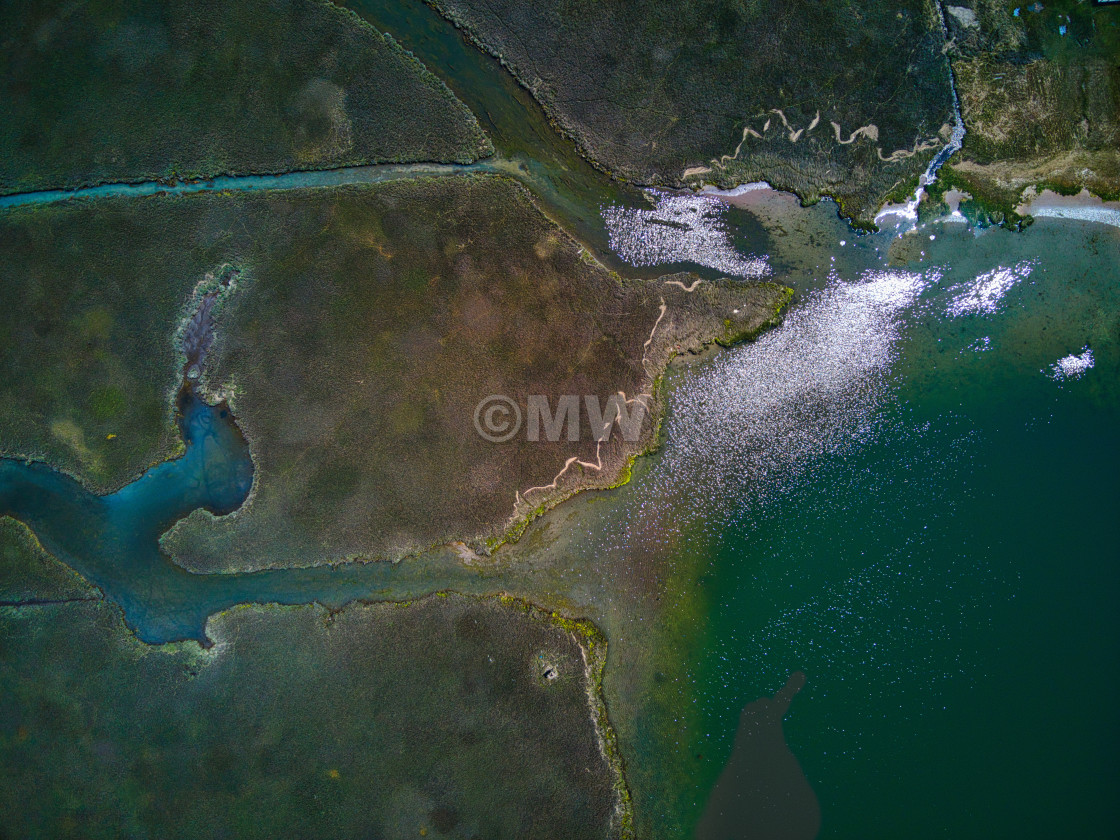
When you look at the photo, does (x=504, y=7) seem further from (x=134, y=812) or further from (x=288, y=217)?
(x=134, y=812)

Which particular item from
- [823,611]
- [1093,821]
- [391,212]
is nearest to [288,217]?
[391,212]

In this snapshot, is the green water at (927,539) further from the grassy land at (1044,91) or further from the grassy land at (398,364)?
the grassy land at (398,364)

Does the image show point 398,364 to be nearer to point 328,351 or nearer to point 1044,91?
point 328,351

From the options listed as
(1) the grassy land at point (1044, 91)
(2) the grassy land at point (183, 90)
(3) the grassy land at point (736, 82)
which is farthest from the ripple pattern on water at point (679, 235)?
(2) the grassy land at point (183, 90)

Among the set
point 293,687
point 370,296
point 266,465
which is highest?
point 370,296

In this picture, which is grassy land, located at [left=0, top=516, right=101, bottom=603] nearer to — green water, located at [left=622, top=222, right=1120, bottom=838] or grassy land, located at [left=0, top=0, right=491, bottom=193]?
grassy land, located at [left=0, top=0, right=491, bottom=193]

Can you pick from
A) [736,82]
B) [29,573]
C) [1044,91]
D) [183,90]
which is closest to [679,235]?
[736,82]

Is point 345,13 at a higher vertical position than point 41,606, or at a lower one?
higher
